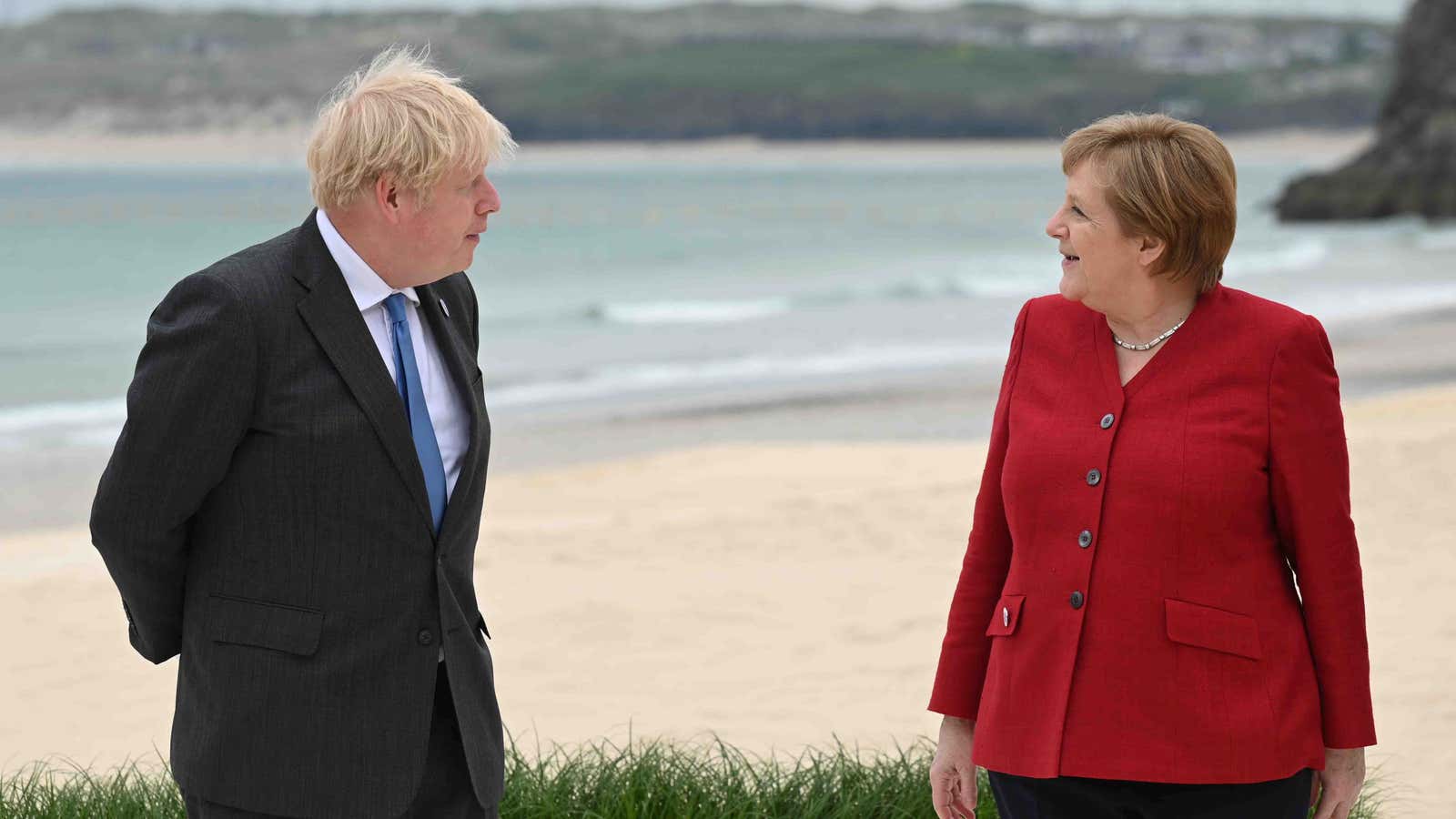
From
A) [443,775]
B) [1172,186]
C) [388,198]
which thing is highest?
[1172,186]

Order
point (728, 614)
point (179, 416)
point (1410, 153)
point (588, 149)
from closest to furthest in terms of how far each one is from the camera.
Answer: point (179, 416)
point (728, 614)
point (1410, 153)
point (588, 149)

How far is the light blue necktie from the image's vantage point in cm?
262

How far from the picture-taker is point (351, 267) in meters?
2.61

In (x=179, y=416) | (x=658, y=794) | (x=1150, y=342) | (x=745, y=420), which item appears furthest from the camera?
(x=745, y=420)

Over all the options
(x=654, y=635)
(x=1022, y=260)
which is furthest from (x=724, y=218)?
(x=654, y=635)

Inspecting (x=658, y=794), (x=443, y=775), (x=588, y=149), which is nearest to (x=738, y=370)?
(x=658, y=794)

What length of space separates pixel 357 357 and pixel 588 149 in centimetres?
11397

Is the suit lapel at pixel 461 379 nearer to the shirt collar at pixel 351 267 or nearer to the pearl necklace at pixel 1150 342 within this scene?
the shirt collar at pixel 351 267

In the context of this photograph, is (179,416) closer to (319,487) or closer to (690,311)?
(319,487)

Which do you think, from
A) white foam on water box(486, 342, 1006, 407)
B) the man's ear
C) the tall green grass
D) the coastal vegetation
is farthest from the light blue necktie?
the coastal vegetation

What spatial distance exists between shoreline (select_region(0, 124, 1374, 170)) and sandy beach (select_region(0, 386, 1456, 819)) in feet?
311

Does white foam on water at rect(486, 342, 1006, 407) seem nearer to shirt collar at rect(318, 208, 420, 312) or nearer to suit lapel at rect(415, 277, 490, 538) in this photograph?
suit lapel at rect(415, 277, 490, 538)

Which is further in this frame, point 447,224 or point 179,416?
point 447,224

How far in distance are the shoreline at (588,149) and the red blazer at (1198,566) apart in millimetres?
101986
